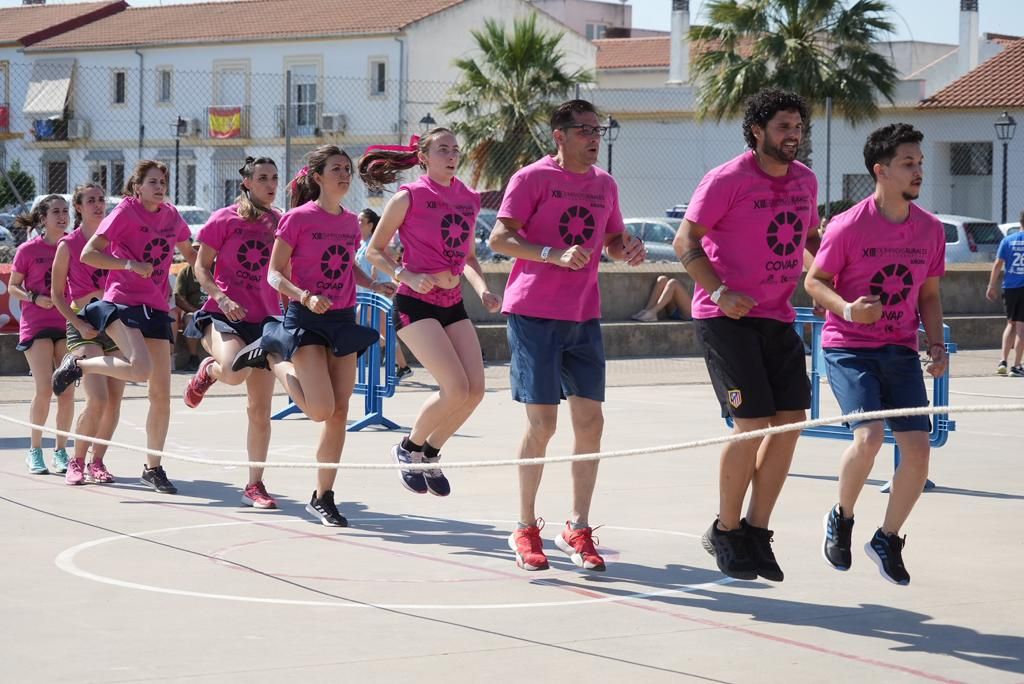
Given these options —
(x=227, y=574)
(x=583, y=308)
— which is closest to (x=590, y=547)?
(x=583, y=308)

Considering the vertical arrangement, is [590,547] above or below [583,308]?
below

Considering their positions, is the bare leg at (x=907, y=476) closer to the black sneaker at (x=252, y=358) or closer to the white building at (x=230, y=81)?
the black sneaker at (x=252, y=358)

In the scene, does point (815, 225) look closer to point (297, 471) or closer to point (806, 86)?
point (297, 471)

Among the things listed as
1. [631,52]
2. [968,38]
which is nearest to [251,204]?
[968,38]

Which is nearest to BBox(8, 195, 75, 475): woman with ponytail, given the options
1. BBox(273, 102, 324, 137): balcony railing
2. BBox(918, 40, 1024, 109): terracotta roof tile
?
BBox(273, 102, 324, 137): balcony railing

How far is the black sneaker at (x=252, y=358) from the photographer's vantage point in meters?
8.45

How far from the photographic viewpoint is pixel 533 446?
711 cm

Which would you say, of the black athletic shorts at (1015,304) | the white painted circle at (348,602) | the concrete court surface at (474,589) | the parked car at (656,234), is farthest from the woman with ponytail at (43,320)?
the parked car at (656,234)

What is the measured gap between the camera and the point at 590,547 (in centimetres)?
703

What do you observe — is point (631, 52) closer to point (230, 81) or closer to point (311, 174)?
point (230, 81)

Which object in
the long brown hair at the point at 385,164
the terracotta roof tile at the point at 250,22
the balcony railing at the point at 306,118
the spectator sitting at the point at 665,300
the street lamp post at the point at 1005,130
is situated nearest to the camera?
the long brown hair at the point at 385,164

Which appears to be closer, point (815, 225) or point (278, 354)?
point (815, 225)

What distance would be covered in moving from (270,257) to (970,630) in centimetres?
424

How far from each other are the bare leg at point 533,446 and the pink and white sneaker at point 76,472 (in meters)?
3.52
